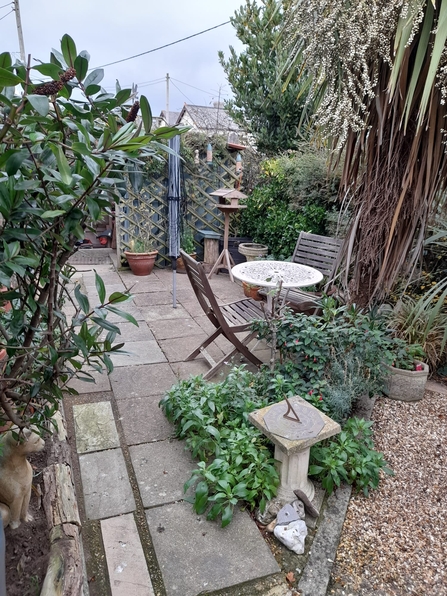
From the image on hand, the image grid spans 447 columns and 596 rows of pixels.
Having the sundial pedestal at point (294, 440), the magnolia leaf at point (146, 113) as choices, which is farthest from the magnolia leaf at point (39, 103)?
the sundial pedestal at point (294, 440)

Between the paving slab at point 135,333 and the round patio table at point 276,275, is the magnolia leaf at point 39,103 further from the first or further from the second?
the paving slab at point 135,333

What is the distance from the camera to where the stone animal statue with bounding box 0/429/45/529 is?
4.36 feet

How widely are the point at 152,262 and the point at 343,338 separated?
11.9ft

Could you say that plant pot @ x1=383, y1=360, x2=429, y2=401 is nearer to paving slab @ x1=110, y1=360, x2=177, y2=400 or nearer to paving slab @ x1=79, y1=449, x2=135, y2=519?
paving slab @ x1=110, y1=360, x2=177, y2=400

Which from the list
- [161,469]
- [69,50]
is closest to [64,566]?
[161,469]

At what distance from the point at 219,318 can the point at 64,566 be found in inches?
65.5

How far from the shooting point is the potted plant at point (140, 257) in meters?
5.40

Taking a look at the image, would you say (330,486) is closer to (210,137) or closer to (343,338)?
(343,338)

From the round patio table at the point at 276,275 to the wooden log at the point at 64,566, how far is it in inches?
73.5

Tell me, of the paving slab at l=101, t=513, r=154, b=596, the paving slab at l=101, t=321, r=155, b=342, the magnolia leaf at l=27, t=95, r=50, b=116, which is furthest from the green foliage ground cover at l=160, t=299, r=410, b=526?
the magnolia leaf at l=27, t=95, r=50, b=116

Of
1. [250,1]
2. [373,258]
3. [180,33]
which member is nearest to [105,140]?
[373,258]

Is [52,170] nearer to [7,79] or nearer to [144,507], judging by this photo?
[7,79]

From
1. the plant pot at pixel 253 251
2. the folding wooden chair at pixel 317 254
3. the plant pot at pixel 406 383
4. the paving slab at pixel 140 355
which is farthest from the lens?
the plant pot at pixel 253 251

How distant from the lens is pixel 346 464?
1885 millimetres
